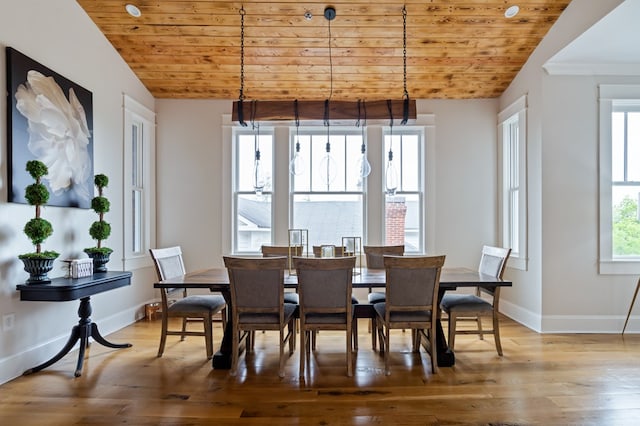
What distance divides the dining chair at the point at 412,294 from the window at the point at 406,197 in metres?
2.33

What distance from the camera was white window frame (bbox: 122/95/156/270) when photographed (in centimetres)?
462

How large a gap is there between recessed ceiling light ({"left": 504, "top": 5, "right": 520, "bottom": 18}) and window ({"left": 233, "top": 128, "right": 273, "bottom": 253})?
9.82 feet

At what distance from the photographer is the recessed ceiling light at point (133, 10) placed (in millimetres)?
3841

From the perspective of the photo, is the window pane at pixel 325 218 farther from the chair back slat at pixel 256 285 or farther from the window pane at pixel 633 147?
the window pane at pixel 633 147

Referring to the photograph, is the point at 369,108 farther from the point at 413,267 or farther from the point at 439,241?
the point at 439,241

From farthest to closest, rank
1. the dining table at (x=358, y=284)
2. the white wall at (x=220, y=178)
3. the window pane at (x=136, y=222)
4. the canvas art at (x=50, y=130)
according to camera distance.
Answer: the white wall at (x=220, y=178), the window pane at (x=136, y=222), the dining table at (x=358, y=284), the canvas art at (x=50, y=130)

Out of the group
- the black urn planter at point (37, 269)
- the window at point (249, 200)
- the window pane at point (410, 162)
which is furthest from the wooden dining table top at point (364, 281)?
the window pane at point (410, 162)

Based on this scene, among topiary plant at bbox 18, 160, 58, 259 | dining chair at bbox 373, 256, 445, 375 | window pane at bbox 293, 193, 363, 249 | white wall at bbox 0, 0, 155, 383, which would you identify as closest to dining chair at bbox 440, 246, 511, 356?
dining chair at bbox 373, 256, 445, 375

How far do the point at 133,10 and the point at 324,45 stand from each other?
6.24 feet

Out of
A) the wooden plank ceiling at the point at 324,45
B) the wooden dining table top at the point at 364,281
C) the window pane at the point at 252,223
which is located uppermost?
the wooden plank ceiling at the point at 324,45

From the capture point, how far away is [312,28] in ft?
13.5

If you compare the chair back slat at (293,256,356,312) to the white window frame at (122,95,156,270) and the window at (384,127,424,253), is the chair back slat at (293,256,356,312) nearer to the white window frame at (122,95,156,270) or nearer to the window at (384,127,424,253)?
the window at (384,127,424,253)

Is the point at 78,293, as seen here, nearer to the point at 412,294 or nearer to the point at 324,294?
the point at 324,294

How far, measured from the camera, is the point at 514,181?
501 centimetres
